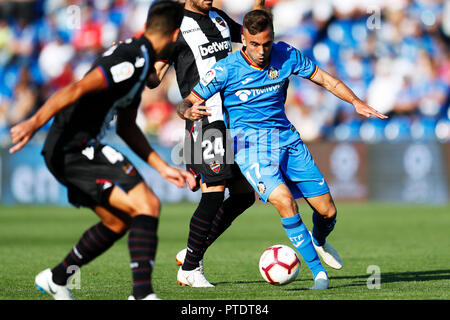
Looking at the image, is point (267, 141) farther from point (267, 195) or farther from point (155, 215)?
point (155, 215)

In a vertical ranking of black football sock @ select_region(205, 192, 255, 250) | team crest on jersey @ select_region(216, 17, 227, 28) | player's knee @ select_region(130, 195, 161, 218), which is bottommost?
black football sock @ select_region(205, 192, 255, 250)

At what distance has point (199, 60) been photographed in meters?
7.39

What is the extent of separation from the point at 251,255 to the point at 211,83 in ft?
11.7

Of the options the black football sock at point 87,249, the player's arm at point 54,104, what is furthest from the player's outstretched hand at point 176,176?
the player's arm at point 54,104

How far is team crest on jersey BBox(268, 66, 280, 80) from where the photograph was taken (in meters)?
6.79

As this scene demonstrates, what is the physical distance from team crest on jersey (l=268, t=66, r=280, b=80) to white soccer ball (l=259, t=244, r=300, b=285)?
61.8 inches

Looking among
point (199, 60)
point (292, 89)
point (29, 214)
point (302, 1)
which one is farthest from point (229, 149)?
point (302, 1)

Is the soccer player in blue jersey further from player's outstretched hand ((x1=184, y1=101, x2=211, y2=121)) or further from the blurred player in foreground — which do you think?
the blurred player in foreground

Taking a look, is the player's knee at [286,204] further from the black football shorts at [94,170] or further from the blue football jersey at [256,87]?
the black football shorts at [94,170]

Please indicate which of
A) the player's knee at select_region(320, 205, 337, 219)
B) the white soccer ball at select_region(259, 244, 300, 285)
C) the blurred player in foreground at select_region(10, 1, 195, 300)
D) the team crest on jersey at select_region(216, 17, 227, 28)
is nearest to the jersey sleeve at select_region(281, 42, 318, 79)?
the team crest on jersey at select_region(216, 17, 227, 28)

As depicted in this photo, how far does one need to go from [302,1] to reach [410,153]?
5.36 meters

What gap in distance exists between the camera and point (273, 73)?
6.80m

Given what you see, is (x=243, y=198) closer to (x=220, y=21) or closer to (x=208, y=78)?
(x=208, y=78)

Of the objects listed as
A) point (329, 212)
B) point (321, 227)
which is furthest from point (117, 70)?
point (321, 227)
